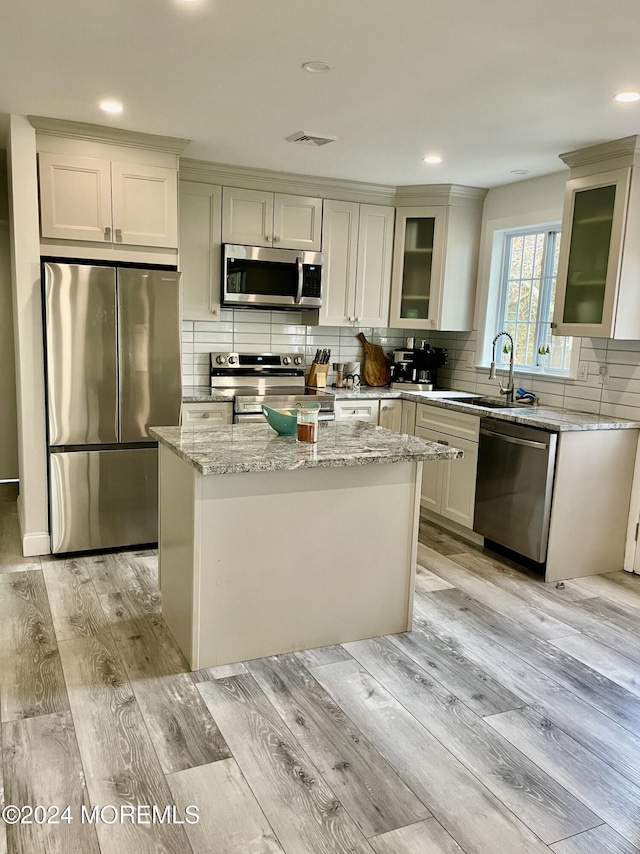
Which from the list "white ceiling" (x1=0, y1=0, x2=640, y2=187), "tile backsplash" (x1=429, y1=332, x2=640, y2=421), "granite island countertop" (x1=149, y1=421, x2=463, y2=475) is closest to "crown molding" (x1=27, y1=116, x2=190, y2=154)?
"white ceiling" (x1=0, y1=0, x2=640, y2=187)

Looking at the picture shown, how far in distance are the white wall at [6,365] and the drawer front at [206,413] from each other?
1965 mm

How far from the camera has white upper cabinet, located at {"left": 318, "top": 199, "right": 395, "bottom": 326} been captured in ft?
16.2

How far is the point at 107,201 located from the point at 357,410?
2.20m

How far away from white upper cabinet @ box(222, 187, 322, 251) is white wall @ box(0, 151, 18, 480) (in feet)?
5.95

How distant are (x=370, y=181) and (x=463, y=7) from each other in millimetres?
2768

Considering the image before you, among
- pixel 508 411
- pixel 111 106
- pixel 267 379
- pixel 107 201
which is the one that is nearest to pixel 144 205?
pixel 107 201

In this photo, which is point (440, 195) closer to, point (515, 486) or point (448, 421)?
point (448, 421)

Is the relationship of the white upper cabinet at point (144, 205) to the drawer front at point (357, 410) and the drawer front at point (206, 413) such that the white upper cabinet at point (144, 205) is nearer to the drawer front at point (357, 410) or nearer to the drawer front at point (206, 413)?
the drawer front at point (206, 413)

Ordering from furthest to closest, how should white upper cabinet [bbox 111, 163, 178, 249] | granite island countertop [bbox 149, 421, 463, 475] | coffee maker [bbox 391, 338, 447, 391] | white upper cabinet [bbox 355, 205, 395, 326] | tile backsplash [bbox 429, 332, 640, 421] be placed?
coffee maker [bbox 391, 338, 447, 391] < white upper cabinet [bbox 355, 205, 395, 326] < tile backsplash [bbox 429, 332, 640, 421] < white upper cabinet [bbox 111, 163, 178, 249] < granite island countertop [bbox 149, 421, 463, 475]

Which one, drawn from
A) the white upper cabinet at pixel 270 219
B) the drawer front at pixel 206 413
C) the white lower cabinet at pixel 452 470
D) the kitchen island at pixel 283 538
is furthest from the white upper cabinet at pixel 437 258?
the kitchen island at pixel 283 538

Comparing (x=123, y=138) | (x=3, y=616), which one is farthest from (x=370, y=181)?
(x=3, y=616)

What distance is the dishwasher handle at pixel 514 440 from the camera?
3596 millimetres

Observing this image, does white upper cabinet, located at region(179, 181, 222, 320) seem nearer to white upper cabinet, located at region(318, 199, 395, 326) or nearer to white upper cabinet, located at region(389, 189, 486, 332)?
white upper cabinet, located at region(318, 199, 395, 326)

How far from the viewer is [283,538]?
2.66 metres
